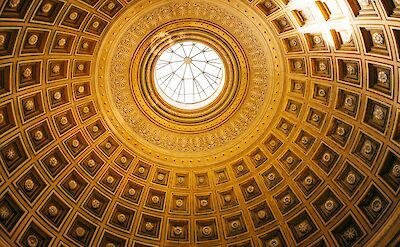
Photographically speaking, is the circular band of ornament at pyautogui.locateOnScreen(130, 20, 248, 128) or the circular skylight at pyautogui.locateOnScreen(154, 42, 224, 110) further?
the circular skylight at pyautogui.locateOnScreen(154, 42, 224, 110)

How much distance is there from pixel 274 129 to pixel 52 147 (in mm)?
10906

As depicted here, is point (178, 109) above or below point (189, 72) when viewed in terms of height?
below

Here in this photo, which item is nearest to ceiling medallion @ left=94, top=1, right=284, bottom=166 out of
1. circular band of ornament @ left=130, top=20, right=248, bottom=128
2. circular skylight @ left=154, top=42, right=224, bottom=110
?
circular band of ornament @ left=130, top=20, right=248, bottom=128

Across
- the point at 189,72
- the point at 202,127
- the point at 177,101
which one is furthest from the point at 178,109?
the point at 189,72

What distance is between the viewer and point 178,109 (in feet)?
81.4

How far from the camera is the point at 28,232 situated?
19.9 meters

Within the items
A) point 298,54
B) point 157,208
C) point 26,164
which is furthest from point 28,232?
point 298,54

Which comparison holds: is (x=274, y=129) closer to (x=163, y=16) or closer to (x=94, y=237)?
(x=163, y=16)

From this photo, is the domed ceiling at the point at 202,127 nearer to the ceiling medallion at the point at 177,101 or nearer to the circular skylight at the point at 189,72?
the ceiling medallion at the point at 177,101

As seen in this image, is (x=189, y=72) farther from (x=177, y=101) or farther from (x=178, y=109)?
(x=178, y=109)

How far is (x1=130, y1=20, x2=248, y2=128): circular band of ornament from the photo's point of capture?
2308 centimetres

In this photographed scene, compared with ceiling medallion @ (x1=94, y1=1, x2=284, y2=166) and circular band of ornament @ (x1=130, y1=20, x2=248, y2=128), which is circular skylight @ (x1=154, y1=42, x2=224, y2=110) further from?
circular band of ornament @ (x1=130, y1=20, x2=248, y2=128)

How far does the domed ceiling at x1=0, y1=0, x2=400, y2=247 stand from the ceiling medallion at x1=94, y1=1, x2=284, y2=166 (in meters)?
0.07

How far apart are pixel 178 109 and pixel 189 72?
13.4 ft
